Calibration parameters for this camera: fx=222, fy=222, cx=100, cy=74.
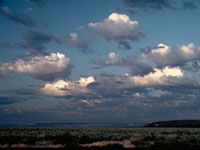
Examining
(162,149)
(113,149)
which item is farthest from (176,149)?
(113,149)

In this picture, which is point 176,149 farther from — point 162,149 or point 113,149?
point 113,149

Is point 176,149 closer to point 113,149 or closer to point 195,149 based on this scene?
point 195,149

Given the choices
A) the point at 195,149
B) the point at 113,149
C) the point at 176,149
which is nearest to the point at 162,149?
the point at 176,149

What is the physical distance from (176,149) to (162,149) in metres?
1.19

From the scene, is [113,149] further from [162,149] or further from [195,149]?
[195,149]

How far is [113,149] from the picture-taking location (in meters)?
18.6

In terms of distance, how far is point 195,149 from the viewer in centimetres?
1967

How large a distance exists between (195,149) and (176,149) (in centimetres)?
179

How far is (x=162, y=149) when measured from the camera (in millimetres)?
19531

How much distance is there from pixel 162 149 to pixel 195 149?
2963 mm

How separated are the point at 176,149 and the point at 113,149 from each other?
5.62 metres

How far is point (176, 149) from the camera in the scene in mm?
19406

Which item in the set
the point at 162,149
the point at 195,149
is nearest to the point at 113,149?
the point at 162,149
